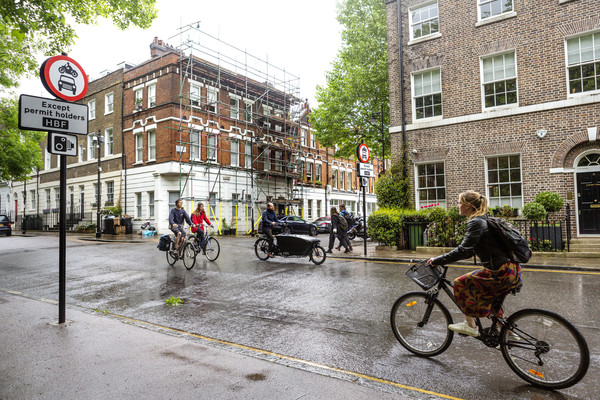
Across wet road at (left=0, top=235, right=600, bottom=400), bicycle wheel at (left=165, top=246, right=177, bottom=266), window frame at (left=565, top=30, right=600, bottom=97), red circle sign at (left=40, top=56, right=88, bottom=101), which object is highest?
window frame at (left=565, top=30, right=600, bottom=97)

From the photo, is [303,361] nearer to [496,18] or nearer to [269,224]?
[269,224]

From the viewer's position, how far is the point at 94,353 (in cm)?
411

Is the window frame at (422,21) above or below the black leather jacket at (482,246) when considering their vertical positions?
above

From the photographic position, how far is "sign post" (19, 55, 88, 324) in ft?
15.9

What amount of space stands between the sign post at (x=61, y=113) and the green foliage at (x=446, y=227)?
1075 centimetres

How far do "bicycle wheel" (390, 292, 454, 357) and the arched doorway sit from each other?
35.8 feet

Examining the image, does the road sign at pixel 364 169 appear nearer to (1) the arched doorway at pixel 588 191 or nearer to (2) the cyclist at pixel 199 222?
(2) the cyclist at pixel 199 222

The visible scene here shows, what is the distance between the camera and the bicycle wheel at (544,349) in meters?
3.15

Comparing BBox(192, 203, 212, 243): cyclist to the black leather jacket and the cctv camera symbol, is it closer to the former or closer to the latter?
the cctv camera symbol

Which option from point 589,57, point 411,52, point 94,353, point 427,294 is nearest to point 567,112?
point 589,57

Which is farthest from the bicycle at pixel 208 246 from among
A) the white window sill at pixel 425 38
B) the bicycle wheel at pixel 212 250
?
the white window sill at pixel 425 38

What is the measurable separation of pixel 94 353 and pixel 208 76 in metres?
26.4

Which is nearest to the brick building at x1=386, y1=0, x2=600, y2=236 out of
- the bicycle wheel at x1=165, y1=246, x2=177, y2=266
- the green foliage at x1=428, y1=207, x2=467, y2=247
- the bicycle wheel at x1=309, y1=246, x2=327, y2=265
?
the green foliage at x1=428, y1=207, x2=467, y2=247

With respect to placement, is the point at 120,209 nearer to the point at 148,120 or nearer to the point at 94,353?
the point at 148,120
